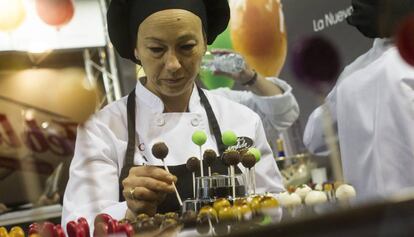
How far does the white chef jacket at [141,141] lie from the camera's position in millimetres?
1354

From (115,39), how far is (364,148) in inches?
27.9

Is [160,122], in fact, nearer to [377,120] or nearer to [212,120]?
[212,120]

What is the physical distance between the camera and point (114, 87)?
1.69m

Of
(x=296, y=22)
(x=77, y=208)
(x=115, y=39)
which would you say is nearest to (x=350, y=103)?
(x=296, y=22)

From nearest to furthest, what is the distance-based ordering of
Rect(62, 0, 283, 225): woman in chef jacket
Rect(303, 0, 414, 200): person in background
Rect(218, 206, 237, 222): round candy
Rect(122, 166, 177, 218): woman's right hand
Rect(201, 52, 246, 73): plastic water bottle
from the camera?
Rect(218, 206, 237, 222): round candy, Rect(122, 166, 177, 218): woman's right hand, Rect(62, 0, 283, 225): woman in chef jacket, Rect(303, 0, 414, 200): person in background, Rect(201, 52, 246, 73): plastic water bottle

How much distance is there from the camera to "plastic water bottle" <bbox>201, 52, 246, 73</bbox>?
1.62m

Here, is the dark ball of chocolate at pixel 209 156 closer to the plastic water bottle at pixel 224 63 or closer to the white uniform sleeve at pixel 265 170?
the white uniform sleeve at pixel 265 170

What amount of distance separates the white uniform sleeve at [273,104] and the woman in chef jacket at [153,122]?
0.15m

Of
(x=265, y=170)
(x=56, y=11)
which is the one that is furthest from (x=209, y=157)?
(x=56, y=11)

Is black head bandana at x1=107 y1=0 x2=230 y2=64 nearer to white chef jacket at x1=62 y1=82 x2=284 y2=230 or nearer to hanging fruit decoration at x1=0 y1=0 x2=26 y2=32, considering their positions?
white chef jacket at x1=62 y1=82 x2=284 y2=230

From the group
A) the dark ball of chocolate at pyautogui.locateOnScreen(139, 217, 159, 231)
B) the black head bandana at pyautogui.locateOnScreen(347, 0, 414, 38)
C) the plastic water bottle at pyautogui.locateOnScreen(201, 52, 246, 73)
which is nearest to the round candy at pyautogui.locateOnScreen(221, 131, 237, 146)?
the plastic water bottle at pyautogui.locateOnScreen(201, 52, 246, 73)

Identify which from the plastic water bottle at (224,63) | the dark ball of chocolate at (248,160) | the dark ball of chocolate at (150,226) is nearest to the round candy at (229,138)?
the dark ball of chocolate at (248,160)

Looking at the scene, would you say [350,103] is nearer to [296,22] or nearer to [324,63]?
[324,63]

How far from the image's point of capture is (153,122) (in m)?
1.47
